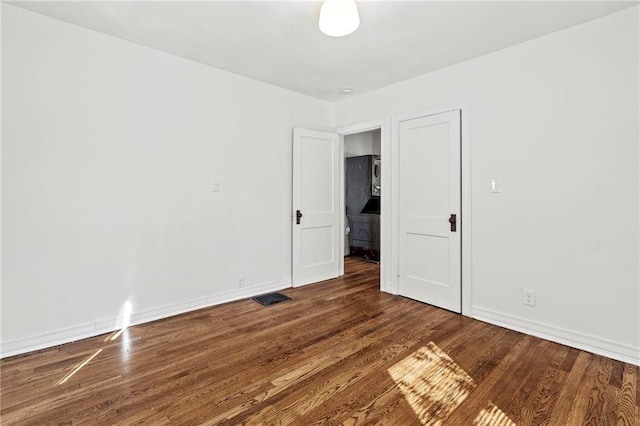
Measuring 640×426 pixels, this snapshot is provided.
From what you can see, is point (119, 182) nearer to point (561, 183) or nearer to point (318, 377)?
point (318, 377)

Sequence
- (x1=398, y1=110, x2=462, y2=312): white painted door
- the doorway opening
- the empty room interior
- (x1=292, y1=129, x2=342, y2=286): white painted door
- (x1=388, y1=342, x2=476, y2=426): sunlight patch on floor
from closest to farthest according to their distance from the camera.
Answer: (x1=388, y1=342, x2=476, y2=426): sunlight patch on floor
the empty room interior
(x1=398, y1=110, x2=462, y2=312): white painted door
(x1=292, y1=129, x2=342, y2=286): white painted door
the doorway opening

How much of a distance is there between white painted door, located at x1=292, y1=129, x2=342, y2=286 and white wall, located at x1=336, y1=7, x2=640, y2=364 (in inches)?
73.4

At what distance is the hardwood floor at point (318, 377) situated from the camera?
1754 mm

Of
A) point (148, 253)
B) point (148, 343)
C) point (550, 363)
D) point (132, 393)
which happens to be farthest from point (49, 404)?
point (550, 363)

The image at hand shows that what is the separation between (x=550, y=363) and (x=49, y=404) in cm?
324

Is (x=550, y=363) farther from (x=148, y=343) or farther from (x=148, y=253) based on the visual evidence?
(x=148, y=253)

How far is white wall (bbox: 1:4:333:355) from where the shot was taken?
2426mm

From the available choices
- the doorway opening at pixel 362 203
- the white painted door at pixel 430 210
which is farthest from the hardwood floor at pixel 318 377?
the doorway opening at pixel 362 203

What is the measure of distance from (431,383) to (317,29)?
9.05 ft

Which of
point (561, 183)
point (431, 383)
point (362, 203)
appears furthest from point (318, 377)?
point (362, 203)

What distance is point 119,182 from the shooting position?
2854 millimetres

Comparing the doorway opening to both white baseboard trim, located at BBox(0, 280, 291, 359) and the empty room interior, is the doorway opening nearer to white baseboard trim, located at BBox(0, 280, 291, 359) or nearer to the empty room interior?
the empty room interior

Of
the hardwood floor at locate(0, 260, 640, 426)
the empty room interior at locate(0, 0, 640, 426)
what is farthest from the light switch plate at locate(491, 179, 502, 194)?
the hardwood floor at locate(0, 260, 640, 426)

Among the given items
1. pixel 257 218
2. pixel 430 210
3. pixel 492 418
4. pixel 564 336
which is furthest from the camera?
pixel 257 218
